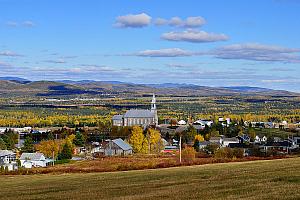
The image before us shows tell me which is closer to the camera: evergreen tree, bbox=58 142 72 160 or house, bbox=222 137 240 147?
evergreen tree, bbox=58 142 72 160

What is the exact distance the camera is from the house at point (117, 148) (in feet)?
309

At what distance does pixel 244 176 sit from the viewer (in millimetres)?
29047

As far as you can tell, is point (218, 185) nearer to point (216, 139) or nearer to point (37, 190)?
point (37, 190)

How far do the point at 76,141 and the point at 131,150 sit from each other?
515 inches

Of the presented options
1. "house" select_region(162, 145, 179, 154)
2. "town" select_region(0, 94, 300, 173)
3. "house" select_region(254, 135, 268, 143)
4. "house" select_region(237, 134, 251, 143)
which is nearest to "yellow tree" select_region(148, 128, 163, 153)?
"town" select_region(0, 94, 300, 173)

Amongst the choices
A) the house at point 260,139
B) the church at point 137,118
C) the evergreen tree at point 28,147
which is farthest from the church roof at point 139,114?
the evergreen tree at point 28,147

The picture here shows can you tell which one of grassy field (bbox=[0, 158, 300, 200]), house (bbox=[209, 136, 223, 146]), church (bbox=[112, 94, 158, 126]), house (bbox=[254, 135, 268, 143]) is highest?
grassy field (bbox=[0, 158, 300, 200])

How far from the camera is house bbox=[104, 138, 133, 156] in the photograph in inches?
3711

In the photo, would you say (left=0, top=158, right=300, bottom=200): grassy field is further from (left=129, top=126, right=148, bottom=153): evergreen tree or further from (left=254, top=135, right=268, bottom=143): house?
(left=254, top=135, right=268, bottom=143): house

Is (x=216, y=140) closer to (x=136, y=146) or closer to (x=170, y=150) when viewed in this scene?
(x=170, y=150)

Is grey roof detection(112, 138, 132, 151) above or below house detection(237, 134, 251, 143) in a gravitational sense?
above

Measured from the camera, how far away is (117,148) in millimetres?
95312

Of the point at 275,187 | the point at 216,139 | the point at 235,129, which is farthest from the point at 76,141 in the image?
the point at 275,187

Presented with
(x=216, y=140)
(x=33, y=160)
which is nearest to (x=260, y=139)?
(x=216, y=140)
